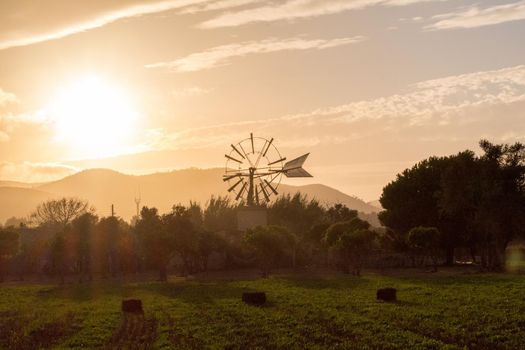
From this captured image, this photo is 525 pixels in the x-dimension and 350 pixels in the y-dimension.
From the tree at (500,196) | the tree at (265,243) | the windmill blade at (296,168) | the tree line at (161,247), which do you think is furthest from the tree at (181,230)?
the windmill blade at (296,168)

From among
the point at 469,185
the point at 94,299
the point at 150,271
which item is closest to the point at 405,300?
the point at 94,299

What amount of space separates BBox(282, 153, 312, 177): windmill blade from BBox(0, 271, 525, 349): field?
68.4m

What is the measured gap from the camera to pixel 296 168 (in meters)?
123

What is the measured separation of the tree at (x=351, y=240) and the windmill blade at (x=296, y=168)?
37.4 metres

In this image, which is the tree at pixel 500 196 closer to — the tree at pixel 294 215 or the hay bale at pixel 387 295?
the hay bale at pixel 387 295

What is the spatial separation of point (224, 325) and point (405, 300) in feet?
47.7

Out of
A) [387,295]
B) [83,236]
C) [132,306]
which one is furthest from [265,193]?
[132,306]

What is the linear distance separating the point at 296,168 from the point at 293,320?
88.6 meters

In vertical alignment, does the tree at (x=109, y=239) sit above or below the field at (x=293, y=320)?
above

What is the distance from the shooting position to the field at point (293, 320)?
2952 cm

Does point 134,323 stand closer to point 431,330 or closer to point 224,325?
point 224,325

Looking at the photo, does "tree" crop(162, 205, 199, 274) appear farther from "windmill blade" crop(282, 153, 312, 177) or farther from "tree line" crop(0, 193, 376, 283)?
"windmill blade" crop(282, 153, 312, 177)

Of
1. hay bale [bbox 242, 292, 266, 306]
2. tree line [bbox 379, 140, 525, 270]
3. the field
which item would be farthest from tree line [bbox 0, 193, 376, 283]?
hay bale [bbox 242, 292, 266, 306]

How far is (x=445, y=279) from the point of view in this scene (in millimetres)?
59094
